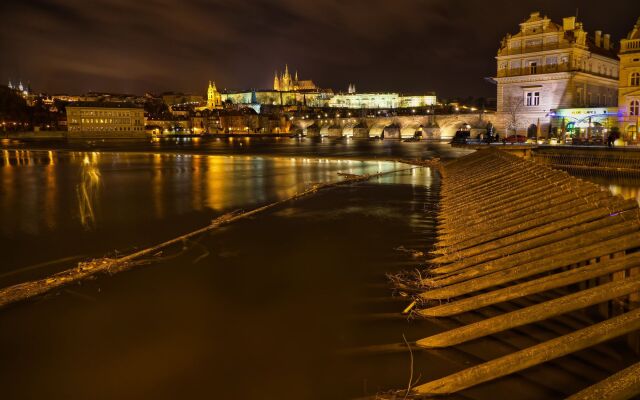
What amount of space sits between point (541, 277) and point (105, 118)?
133856 millimetres

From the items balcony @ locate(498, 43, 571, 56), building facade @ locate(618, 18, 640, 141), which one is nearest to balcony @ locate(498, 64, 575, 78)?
balcony @ locate(498, 43, 571, 56)

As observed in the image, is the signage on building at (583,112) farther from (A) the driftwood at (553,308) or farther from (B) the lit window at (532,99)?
(A) the driftwood at (553,308)

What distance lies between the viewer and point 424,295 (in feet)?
24.4

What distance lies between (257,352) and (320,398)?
1.27m

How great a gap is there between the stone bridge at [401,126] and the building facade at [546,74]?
12.8 metres

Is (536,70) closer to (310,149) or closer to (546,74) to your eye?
(546,74)

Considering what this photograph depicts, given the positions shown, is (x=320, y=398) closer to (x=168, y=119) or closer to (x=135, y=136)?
→ (x=135, y=136)

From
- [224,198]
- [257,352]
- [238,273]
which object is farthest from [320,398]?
[224,198]

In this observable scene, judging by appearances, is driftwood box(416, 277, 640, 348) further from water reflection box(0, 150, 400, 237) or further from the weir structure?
water reflection box(0, 150, 400, 237)


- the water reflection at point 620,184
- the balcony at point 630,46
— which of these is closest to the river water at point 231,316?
the water reflection at point 620,184

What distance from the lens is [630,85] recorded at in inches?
1581

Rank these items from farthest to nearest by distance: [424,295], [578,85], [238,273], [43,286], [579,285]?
[578,85] < [238,273] < [43,286] < [579,285] < [424,295]

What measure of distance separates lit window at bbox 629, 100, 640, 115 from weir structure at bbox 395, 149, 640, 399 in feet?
110

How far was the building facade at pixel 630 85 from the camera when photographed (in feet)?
129
